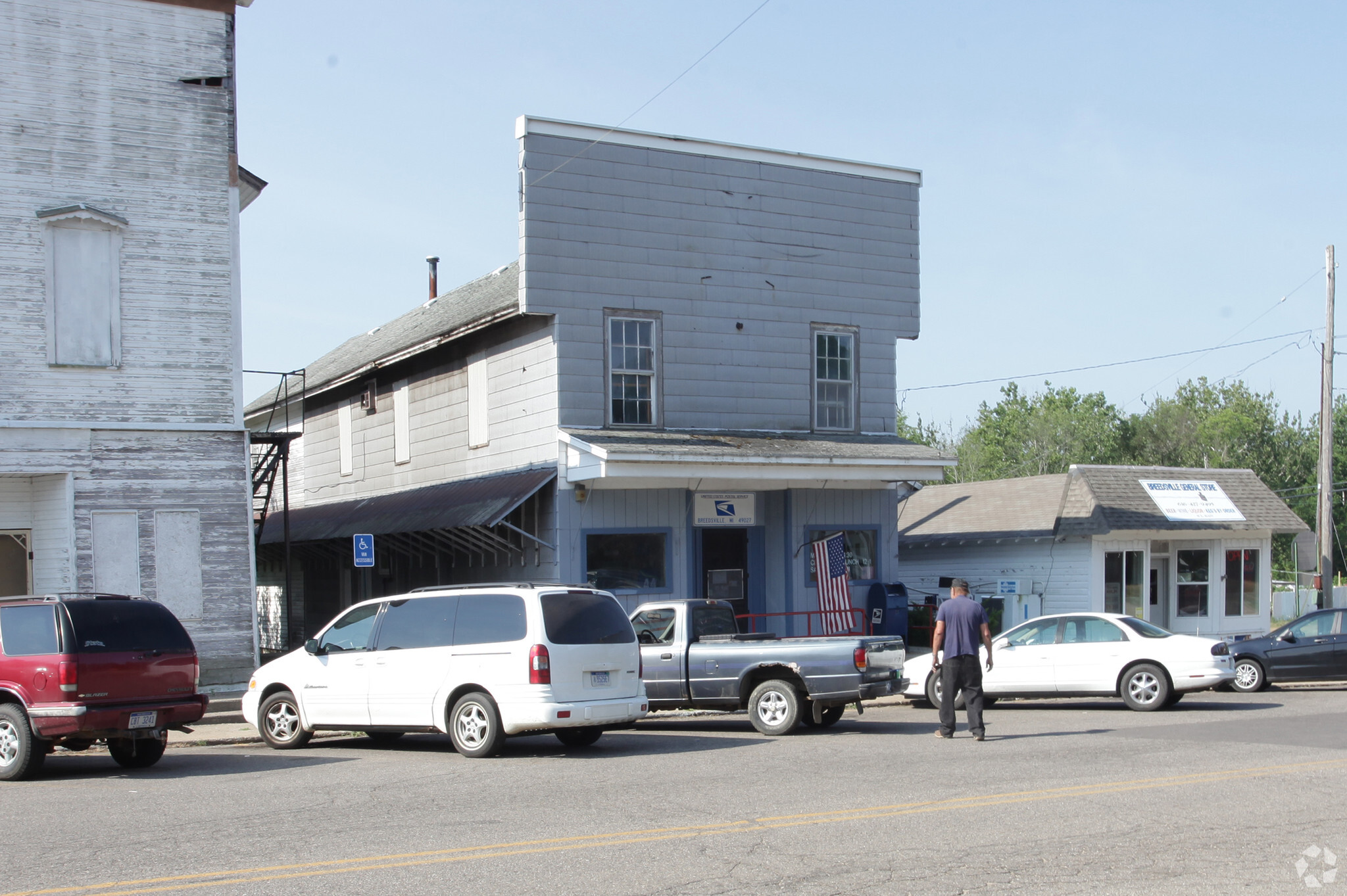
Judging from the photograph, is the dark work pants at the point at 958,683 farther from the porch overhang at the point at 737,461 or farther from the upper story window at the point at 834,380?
the upper story window at the point at 834,380

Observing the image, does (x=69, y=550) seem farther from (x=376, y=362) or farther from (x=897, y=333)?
(x=897, y=333)

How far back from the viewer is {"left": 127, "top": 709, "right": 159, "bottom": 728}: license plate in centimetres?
1188

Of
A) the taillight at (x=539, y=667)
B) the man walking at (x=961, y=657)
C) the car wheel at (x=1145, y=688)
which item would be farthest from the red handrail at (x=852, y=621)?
the taillight at (x=539, y=667)

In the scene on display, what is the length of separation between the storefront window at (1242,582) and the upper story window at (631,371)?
15860mm

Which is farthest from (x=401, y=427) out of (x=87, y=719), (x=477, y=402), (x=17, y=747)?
Answer: (x=87, y=719)

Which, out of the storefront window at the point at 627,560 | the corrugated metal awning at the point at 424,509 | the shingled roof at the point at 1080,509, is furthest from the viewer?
the shingled roof at the point at 1080,509

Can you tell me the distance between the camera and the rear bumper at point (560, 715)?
1248 cm

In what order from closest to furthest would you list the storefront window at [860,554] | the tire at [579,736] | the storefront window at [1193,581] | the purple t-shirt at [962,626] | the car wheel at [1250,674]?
the tire at [579,736] → the purple t-shirt at [962,626] → the car wheel at [1250,674] → the storefront window at [860,554] → the storefront window at [1193,581]

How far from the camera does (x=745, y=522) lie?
74.4 ft

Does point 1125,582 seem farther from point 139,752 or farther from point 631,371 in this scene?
point 139,752

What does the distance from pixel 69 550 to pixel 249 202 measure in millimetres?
7908

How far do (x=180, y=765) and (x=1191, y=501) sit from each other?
2331 centimetres

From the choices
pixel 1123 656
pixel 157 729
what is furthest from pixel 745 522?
pixel 157 729

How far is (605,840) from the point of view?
27.0ft
